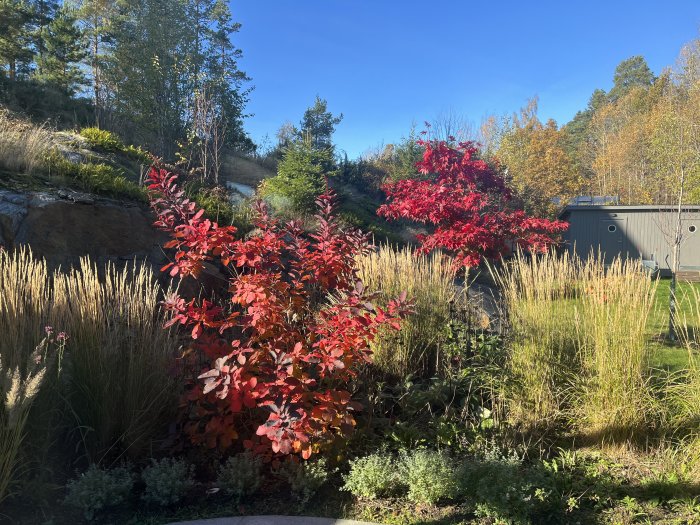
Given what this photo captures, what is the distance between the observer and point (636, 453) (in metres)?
3.13

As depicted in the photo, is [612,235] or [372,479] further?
[612,235]

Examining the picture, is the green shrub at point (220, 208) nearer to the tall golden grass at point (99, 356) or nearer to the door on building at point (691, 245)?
the tall golden grass at point (99, 356)

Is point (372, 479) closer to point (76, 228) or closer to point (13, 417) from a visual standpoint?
point (13, 417)

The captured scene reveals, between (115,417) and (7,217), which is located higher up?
(7,217)

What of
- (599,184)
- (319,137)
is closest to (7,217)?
(319,137)

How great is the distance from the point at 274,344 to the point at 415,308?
1.42 metres

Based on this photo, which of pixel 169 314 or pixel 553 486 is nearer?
pixel 553 486

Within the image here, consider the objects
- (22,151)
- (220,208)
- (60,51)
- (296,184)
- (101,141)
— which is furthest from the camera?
(60,51)

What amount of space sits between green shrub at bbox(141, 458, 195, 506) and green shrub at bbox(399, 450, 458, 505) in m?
1.23

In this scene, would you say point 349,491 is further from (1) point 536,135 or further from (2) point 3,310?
(1) point 536,135

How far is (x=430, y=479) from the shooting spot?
2.56 m

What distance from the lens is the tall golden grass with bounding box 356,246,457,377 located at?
380 centimetres

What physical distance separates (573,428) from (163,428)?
282 cm

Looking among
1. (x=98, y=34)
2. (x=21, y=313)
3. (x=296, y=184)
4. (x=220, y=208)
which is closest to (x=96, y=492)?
(x=21, y=313)
